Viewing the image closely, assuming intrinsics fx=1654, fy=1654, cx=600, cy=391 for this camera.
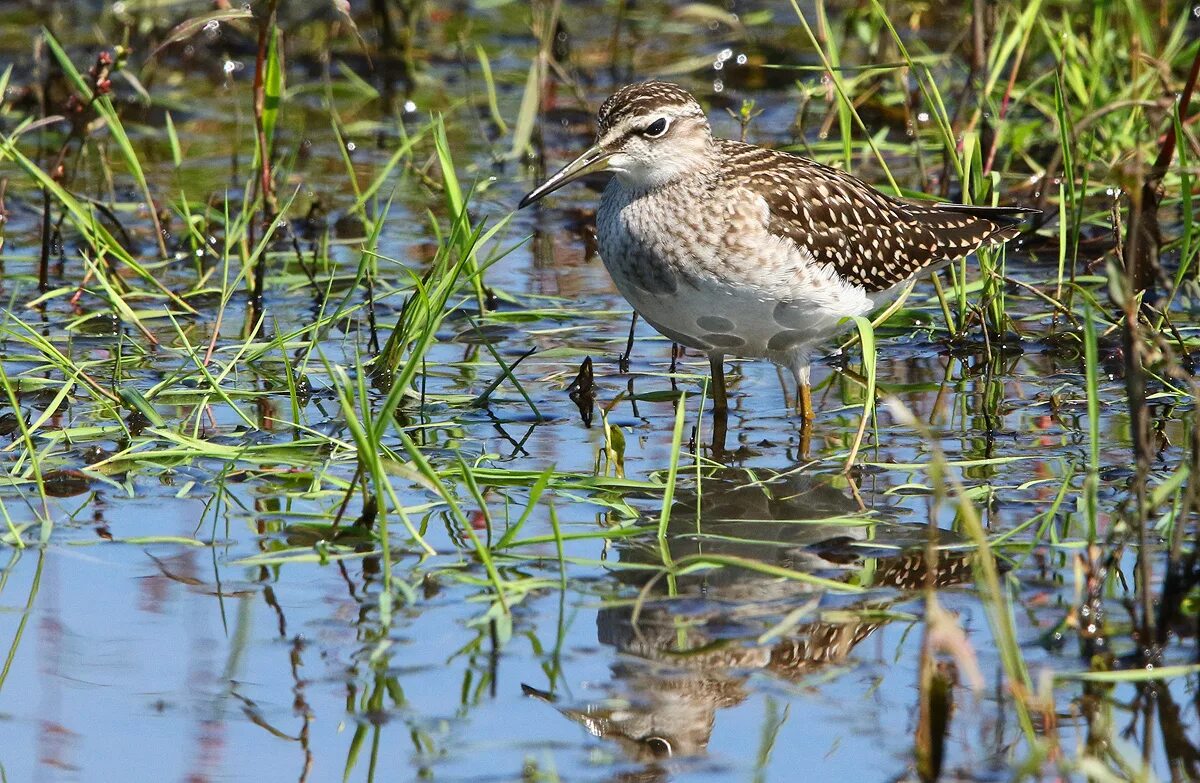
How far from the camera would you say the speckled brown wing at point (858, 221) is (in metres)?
7.10

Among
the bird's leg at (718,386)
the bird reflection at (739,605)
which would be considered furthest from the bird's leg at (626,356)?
the bird reflection at (739,605)

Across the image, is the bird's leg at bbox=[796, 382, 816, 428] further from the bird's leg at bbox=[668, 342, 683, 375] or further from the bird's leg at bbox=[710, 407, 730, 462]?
the bird's leg at bbox=[668, 342, 683, 375]

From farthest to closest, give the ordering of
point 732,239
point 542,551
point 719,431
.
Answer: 1. point 719,431
2. point 732,239
3. point 542,551

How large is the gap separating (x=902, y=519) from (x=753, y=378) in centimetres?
213

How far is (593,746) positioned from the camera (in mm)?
4414

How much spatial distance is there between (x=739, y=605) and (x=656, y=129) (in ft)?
8.54

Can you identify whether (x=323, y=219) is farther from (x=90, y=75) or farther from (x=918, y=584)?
(x=918, y=584)

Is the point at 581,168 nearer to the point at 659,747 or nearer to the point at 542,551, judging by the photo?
the point at 542,551

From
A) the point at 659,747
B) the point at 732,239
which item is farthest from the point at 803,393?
the point at 659,747

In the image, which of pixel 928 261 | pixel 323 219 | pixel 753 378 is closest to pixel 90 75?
pixel 323 219

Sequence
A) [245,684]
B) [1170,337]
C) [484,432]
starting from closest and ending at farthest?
1. [245,684]
2. [484,432]
3. [1170,337]

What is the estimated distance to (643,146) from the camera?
7.07m

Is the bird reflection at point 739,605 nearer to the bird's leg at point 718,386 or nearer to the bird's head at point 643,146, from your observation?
the bird's leg at point 718,386

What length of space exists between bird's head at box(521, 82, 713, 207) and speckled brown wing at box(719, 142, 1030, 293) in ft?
0.81
